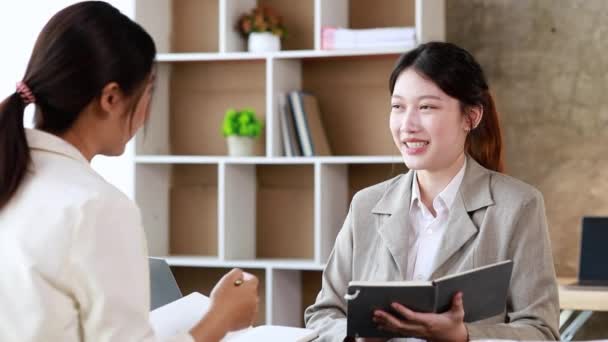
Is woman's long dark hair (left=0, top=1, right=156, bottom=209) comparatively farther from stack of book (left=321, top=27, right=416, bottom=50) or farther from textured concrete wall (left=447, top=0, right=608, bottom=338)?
textured concrete wall (left=447, top=0, right=608, bottom=338)

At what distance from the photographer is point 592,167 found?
392cm

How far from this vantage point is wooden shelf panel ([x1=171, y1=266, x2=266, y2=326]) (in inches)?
166

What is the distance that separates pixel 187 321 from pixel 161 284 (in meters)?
0.30

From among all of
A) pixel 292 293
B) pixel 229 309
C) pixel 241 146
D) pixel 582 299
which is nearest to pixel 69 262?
pixel 229 309

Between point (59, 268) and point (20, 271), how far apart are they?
0.06 m

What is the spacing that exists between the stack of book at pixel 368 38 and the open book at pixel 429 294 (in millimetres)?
1944

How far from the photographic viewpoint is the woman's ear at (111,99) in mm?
1379

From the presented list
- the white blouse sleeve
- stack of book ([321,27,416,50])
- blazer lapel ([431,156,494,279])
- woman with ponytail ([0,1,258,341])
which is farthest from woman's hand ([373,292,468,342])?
stack of book ([321,27,416,50])

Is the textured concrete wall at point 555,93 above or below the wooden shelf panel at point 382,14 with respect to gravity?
below

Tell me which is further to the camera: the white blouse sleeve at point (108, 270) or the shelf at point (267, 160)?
the shelf at point (267, 160)

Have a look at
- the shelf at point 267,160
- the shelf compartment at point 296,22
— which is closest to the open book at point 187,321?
the shelf at point 267,160

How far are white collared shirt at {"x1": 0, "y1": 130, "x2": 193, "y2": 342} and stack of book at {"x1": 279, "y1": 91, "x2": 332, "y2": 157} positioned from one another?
2626 mm

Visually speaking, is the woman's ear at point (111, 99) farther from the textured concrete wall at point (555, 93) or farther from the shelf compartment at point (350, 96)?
the textured concrete wall at point (555, 93)

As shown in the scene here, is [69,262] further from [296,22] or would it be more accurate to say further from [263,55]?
[296,22]
